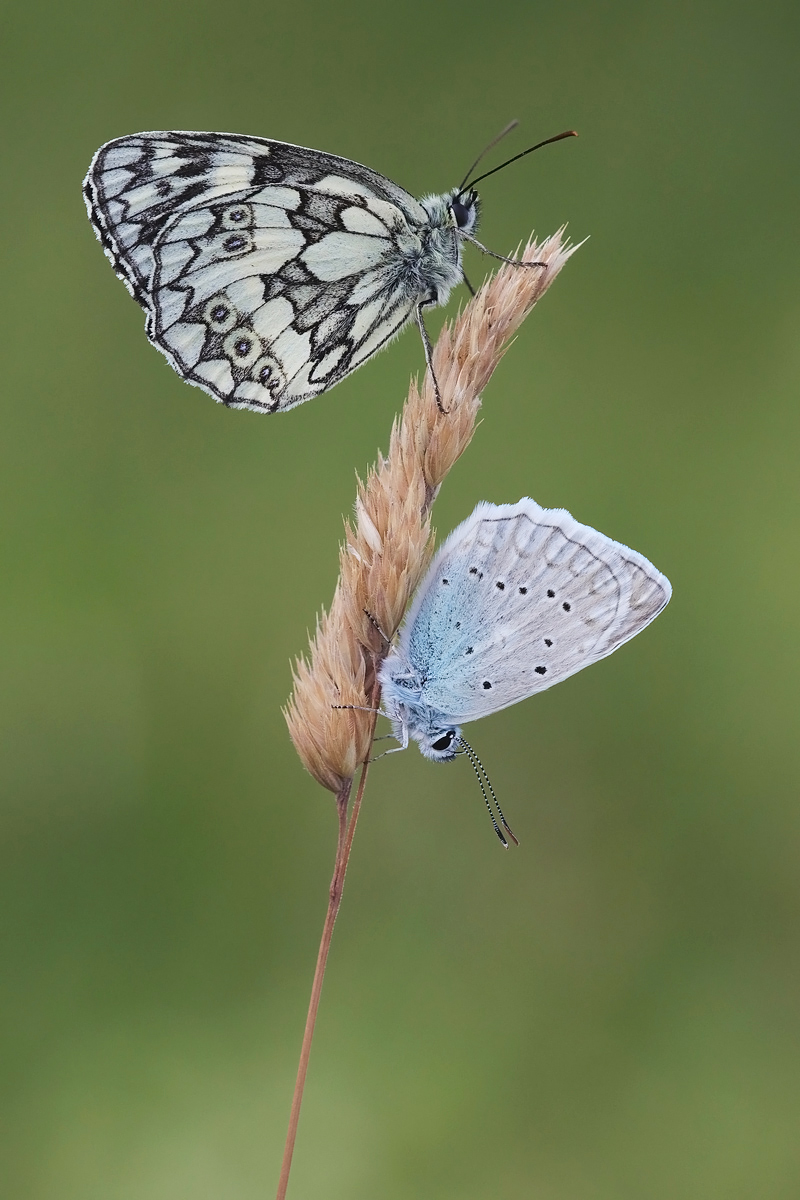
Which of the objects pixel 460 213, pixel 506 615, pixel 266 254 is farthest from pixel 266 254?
pixel 506 615

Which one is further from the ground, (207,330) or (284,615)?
(207,330)

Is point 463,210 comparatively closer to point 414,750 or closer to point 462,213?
point 462,213

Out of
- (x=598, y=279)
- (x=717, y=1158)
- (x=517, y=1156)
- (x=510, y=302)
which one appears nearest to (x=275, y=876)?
(x=517, y=1156)

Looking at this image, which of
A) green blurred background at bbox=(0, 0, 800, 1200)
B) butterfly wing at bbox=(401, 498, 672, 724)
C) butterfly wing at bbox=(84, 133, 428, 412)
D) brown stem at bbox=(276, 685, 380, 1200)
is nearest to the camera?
brown stem at bbox=(276, 685, 380, 1200)

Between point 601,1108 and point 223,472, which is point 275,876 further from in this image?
point 223,472

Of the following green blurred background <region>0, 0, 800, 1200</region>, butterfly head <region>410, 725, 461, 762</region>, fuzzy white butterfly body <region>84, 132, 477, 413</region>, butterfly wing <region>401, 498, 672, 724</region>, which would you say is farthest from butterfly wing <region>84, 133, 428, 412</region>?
green blurred background <region>0, 0, 800, 1200</region>

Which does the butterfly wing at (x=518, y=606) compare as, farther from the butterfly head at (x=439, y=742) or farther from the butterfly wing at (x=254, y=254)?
the butterfly wing at (x=254, y=254)

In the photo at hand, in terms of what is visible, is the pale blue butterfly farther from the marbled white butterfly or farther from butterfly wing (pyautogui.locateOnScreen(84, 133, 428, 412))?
butterfly wing (pyautogui.locateOnScreen(84, 133, 428, 412))
